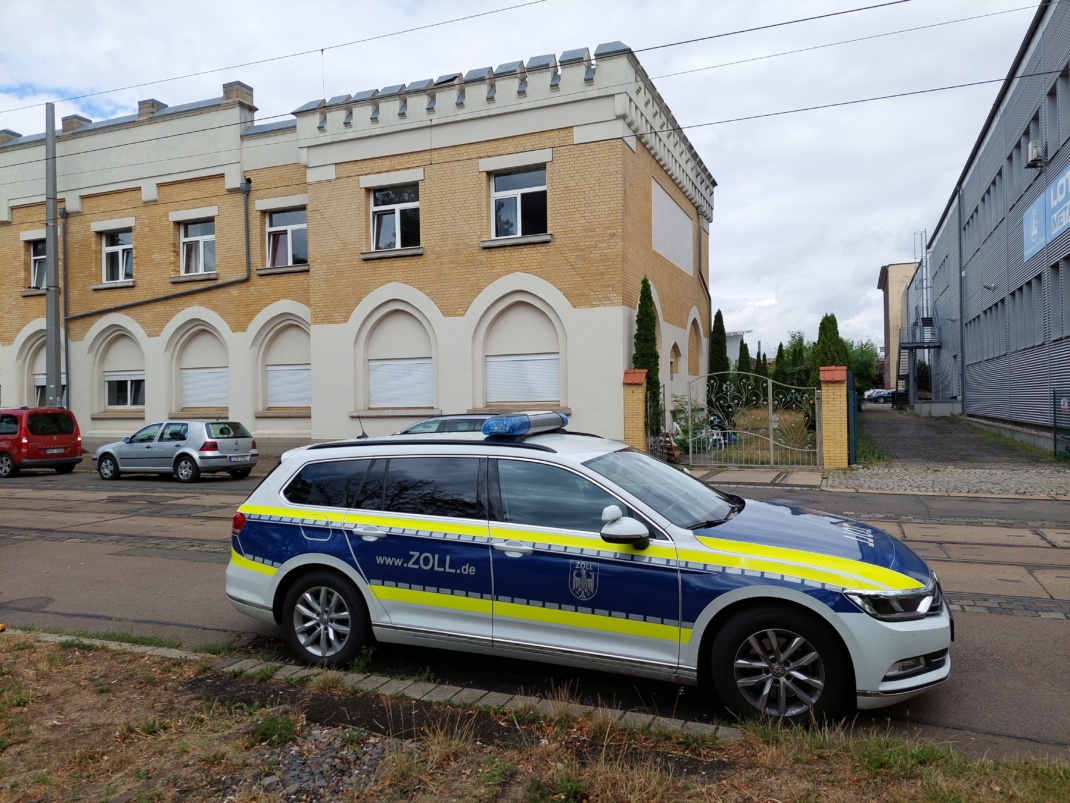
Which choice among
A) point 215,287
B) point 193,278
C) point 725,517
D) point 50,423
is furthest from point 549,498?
point 193,278

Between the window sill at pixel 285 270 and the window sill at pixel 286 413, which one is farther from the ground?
the window sill at pixel 285 270

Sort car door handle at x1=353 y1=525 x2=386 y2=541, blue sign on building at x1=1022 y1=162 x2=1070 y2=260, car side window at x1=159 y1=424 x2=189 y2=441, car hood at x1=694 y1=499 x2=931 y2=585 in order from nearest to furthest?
car hood at x1=694 y1=499 x2=931 y2=585, car door handle at x1=353 y1=525 x2=386 y2=541, car side window at x1=159 y1=424 x2=189 y2=441, blue sign on building at x1=1022 y1=162 x2=1070 y2=260

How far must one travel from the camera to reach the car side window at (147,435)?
20.2 meters

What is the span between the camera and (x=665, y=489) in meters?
5.29

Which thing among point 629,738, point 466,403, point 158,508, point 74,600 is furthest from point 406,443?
point 466,403

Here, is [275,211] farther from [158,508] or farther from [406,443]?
[406,443]

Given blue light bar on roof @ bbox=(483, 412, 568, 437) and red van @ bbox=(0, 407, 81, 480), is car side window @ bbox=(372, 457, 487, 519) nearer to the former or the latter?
blue light bar on roof @ bbox=(483, 412, 568, 437)

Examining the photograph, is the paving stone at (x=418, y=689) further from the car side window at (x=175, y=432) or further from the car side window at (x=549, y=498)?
the car side window at (x=175, y=432)

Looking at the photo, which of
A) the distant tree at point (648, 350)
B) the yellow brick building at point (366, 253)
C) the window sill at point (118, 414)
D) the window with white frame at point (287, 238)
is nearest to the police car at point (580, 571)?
the distant tree at point (648, 350)

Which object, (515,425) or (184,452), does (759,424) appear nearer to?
(184,452)

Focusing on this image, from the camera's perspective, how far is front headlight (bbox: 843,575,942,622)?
13.6 feet

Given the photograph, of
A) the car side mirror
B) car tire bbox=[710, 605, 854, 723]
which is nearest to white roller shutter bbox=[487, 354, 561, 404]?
the car side mirror

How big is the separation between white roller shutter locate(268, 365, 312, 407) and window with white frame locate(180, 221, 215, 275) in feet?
12.7

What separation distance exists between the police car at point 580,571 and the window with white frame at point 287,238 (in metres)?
19.0
